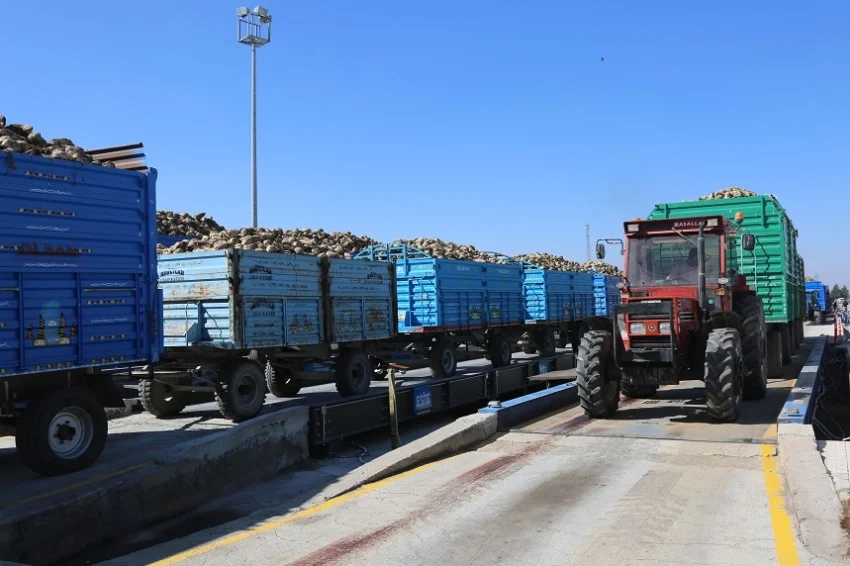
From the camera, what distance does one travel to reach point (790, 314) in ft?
50.0

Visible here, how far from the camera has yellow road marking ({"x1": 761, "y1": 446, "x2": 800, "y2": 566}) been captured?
471cm

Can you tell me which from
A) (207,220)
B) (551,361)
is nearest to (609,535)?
(551,361)

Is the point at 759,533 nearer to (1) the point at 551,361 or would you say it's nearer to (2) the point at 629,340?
(2) the point at 629,340

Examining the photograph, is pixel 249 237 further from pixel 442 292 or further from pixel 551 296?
pixel 551 296

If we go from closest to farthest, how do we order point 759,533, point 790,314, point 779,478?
point 759,533 → point 779,478 → point 790,314

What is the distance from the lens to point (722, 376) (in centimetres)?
866

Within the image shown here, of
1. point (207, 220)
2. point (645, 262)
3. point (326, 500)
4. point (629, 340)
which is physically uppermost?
point (207, 220)

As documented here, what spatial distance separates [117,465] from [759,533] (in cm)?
620

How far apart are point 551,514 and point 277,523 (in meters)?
2.26

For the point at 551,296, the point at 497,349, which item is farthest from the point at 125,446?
the point at 551,296

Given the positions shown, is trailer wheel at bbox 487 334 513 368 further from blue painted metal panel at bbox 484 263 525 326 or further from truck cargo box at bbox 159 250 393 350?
truck cargo box at bbox 159 250 393 350

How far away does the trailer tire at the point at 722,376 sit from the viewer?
28.4 ft

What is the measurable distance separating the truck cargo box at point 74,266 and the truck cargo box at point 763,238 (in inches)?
404

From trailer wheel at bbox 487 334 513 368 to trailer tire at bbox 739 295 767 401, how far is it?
771 centimetres
